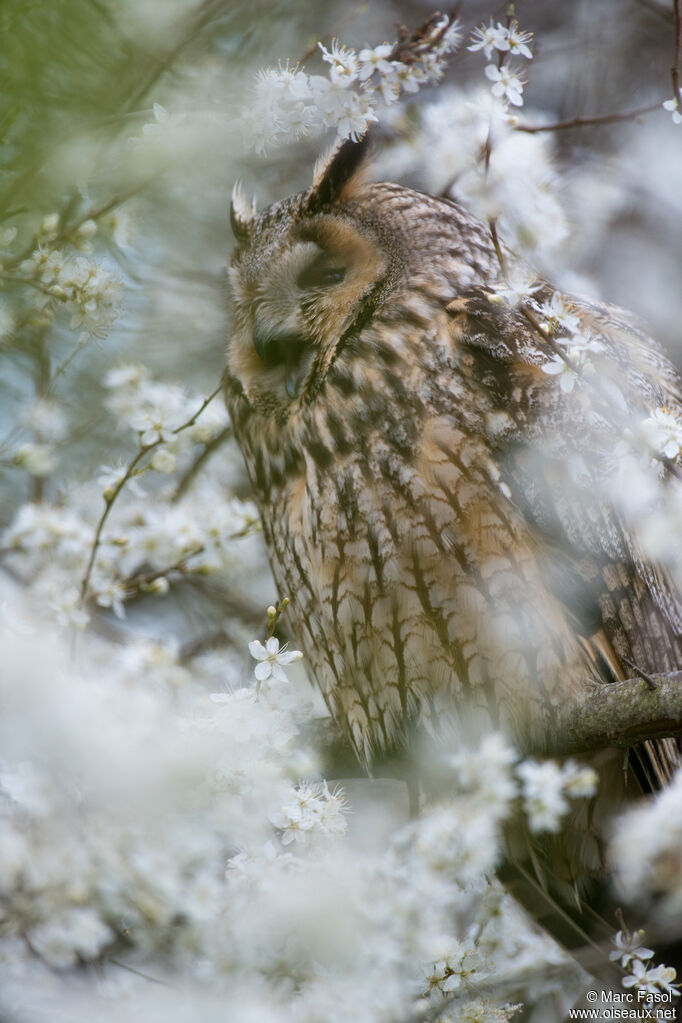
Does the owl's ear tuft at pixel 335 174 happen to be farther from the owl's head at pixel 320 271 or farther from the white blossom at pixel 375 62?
the white blossom at pixel 375 62

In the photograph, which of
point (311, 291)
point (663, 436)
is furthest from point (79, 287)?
point (663, 436)

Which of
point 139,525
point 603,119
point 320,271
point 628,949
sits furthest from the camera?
point 139,525

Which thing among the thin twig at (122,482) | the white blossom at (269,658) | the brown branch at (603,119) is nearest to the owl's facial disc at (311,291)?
the thin twig at (122,482)

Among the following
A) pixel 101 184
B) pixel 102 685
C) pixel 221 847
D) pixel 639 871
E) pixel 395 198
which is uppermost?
pixel 395 198

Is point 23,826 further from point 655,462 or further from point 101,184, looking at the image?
point 655,462

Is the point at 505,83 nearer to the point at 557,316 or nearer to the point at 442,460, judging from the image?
the point at 557,316

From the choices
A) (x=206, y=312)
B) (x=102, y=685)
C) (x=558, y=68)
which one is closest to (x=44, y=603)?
(x=102, y=685)

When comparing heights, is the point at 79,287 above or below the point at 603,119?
below

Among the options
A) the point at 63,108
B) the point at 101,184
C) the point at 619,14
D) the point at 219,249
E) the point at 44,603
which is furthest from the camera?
the point at 619,14

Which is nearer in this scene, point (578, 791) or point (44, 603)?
point (578, 791)
